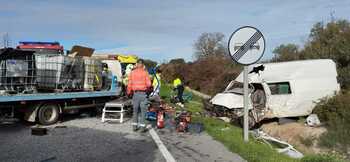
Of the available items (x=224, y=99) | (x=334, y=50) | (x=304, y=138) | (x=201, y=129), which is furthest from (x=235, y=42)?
(x=334, y=50)

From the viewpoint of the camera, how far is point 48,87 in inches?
520

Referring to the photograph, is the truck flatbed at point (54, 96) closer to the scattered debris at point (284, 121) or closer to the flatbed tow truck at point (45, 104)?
the flatbed tow truck at point (45, 104)

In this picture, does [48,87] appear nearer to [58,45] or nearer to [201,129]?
[58,45]

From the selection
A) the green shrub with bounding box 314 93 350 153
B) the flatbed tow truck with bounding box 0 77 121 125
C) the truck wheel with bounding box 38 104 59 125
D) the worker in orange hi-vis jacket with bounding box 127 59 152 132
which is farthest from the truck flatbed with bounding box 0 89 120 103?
the green shrub with bounding box 314 93 350 153

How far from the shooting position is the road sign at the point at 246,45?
8898 millimetres

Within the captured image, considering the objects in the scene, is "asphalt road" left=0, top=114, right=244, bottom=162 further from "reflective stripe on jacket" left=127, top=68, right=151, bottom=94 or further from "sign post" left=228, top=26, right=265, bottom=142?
"sign post" left=228, top=26, right=265, bottom=142

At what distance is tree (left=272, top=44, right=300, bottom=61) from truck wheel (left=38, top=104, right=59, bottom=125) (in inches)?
843

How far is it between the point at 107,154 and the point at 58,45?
8.03 meters

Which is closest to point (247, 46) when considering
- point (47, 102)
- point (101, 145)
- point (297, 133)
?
point (101, 145)

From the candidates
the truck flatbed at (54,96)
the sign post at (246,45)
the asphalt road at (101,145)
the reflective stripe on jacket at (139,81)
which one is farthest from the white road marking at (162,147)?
the truck flatbed at (54,96)

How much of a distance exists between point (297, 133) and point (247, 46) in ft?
24.6

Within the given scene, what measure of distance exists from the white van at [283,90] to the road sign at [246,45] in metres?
7.31

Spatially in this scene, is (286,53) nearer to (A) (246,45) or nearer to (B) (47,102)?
(B) (47,102)

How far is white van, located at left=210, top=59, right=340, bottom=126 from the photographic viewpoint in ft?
53.8
